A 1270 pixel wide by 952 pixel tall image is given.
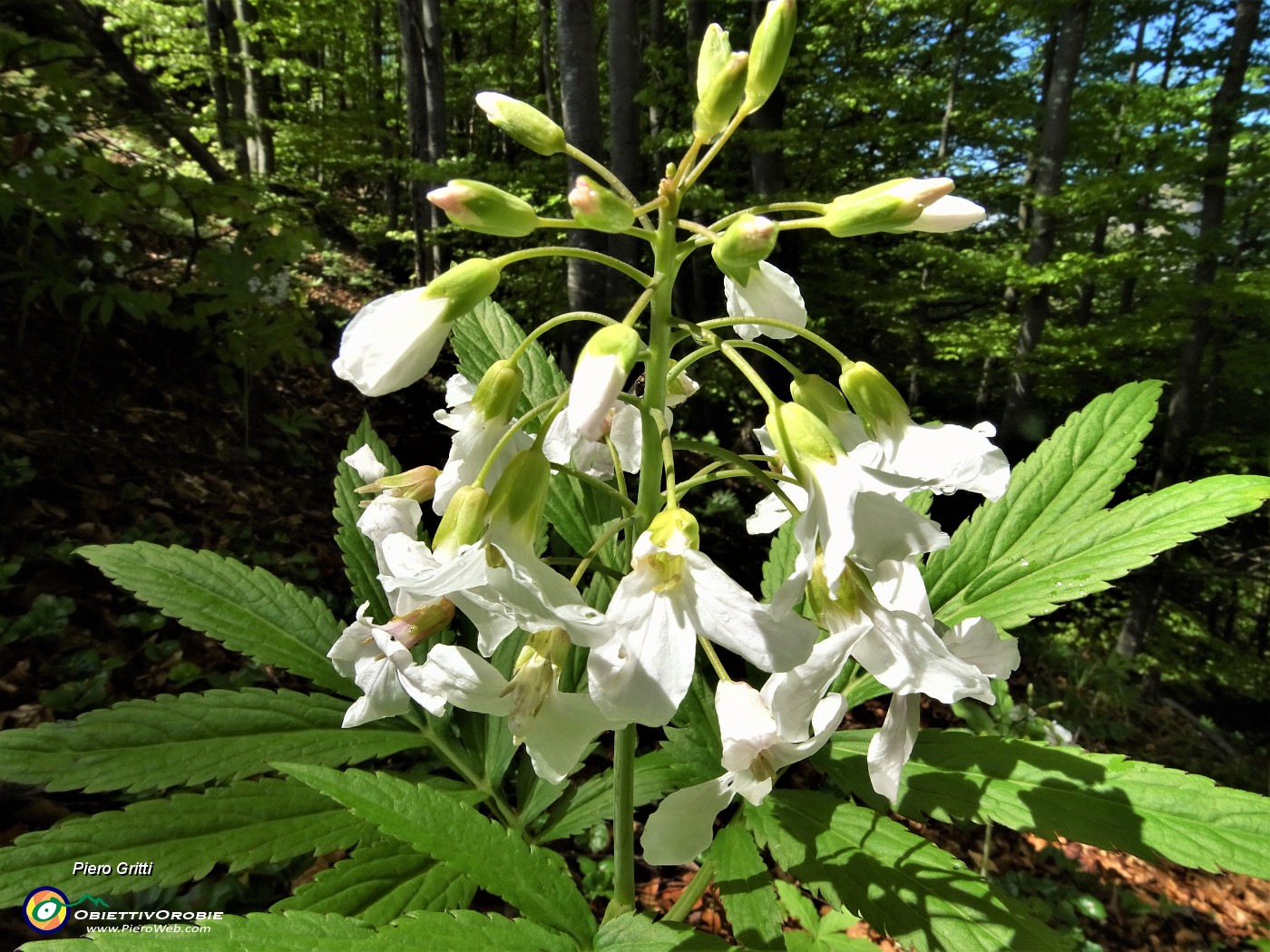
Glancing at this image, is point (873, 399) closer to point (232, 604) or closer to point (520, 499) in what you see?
point (520, 499)

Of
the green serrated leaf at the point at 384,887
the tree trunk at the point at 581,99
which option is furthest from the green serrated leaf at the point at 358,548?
the tree trunk at the point at 581,99

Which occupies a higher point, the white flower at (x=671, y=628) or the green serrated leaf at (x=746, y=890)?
the white flower at (x=671, y=628)

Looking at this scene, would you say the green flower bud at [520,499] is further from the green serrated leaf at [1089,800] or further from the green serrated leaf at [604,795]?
the green serrated leaf at [1089,800]

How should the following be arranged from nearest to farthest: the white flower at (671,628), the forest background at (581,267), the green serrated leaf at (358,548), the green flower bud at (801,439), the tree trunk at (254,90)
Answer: the white flower at (671,628) < the green flower bud at (801,439) < the green serrated leaf at (358,548) < the forest background at (581,267) < the tree trunk at (254,90)

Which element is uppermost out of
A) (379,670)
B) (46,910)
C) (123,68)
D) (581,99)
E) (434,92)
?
(434,92)

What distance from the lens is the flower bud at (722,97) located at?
107cm

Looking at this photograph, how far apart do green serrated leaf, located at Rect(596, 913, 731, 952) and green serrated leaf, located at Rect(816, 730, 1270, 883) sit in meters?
0.46

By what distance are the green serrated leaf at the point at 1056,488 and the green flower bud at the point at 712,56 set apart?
1.00 meters

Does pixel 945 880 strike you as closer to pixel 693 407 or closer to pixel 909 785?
pixel 909 785

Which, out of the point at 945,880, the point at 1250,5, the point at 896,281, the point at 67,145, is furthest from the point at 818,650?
the point at 1250,5

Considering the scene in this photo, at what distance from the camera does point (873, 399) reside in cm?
104

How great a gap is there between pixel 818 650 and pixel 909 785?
0.67m

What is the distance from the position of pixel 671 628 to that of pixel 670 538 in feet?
0.39

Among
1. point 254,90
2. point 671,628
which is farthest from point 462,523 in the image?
point 254,90
